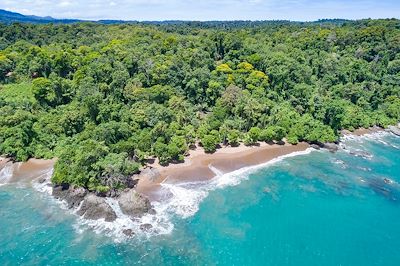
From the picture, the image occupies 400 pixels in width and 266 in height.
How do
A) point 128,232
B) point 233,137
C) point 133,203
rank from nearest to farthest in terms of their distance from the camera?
point 128,232, point 133,203, point 233,137

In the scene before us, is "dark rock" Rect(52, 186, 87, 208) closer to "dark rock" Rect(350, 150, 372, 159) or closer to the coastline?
the coastline

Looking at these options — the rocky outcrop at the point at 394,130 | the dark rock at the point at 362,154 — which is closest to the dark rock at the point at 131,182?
the dark rock at the point at 362,154

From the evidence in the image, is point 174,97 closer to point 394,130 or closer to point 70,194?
point 70,194

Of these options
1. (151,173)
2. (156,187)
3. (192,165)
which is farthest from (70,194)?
(192,165)

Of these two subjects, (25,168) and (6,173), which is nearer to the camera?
(6,173)

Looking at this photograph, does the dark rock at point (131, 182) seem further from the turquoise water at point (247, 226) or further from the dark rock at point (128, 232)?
the dark rock at point (128, 232)

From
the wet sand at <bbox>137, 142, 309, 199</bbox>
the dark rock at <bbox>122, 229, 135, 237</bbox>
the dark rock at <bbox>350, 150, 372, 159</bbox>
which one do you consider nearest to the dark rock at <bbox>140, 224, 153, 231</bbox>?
the dark rock at <bbox>122, 229, 135, 237</bbox>
